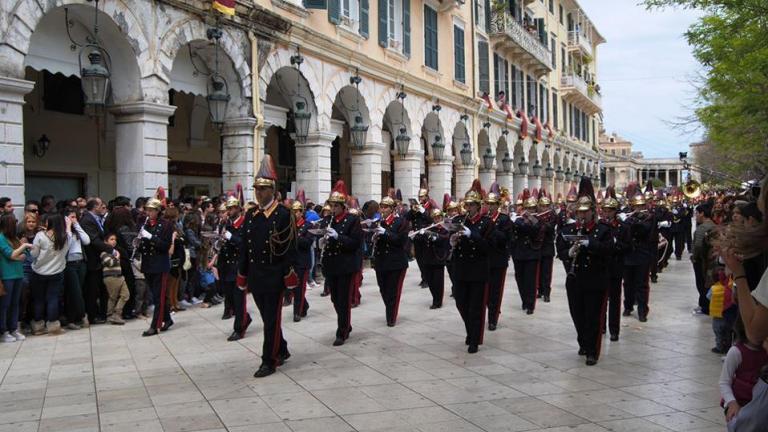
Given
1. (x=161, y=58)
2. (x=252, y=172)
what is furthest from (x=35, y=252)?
(x=252, y=172)

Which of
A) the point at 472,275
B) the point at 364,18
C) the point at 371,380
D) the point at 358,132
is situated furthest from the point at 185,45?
the point at 371,380

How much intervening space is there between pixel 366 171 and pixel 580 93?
1145 inches

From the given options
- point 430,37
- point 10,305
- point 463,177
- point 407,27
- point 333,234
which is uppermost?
point 430,37

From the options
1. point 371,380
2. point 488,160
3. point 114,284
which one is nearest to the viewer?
point 371,380

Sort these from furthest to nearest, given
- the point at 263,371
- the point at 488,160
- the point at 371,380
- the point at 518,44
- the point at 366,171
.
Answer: the point at 518,44 < the point at 488,160 < the point at 366,171 < the point at 263,371 < the point at 371,380

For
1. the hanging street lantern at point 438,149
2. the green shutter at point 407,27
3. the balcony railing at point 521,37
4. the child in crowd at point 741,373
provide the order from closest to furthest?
the child in crowd at point 741,373 → the green shutter at point 407,27 → the hanging street lantern at point 438,149 → the balcony railing at point 521,37

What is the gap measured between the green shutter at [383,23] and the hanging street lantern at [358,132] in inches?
108

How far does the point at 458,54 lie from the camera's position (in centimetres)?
2695

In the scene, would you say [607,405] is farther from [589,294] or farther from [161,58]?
[161,58]

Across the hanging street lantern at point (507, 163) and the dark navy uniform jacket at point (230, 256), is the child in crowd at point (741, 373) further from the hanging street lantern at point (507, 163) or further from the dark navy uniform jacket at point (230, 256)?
the hanging street lantern at point (507, 163)

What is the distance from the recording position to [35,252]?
9234 mm

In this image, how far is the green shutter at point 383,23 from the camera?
20.9 metres

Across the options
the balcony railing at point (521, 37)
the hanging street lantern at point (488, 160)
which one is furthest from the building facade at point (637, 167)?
the hanging street lantern at point (488, 160)

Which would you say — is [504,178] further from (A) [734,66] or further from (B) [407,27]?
(A) [734,66]
